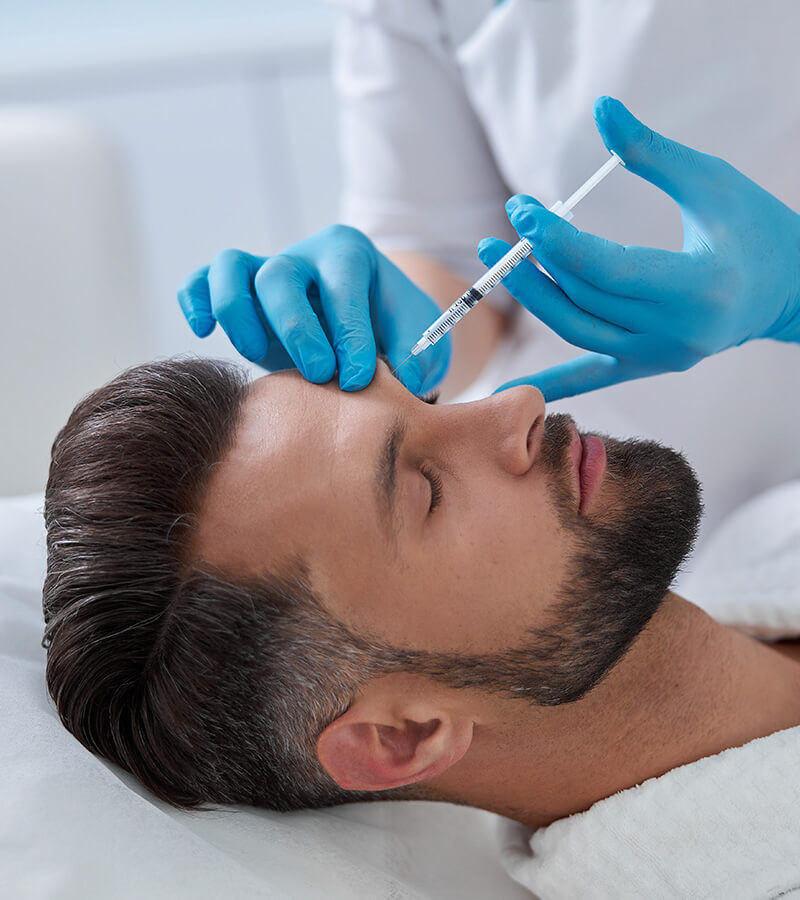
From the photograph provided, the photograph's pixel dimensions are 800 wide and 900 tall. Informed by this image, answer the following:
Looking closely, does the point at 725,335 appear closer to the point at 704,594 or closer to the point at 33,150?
the point at 704,594

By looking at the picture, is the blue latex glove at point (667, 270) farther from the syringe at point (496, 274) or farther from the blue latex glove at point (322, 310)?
the blue latex glove at point (322, 310)

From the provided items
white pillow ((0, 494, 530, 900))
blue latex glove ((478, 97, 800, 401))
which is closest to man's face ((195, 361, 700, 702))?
blue latex glove ((478, 97, 800, 401))

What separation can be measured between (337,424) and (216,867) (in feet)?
1.54

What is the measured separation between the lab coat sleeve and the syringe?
19.7 inches

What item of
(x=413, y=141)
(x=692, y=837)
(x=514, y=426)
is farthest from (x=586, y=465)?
(x=413, y=141)

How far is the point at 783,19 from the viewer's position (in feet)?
4.17

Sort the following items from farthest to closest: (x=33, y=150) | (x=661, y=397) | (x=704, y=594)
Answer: (x=33, y=150), (x=661, y=397), (x=704, y=594)

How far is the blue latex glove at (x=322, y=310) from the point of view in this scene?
104 cm

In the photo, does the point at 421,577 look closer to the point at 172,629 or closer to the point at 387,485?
the point at 387,485

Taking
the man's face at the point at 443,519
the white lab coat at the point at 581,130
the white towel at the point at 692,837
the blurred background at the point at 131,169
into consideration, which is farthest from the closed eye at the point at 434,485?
the blurred background at the point at 131,169

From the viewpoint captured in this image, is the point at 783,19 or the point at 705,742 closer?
the point at 705,742

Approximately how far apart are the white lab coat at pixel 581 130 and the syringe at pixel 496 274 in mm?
354

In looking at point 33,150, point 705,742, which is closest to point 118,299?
point 33,150

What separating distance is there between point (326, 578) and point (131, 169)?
153 cm
